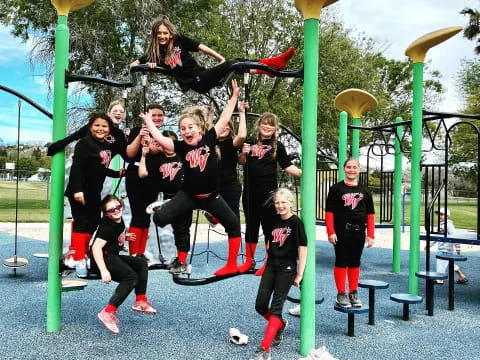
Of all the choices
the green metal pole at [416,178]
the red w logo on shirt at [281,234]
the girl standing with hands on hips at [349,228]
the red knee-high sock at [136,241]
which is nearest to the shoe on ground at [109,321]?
the red knee-high sock at [136,241]

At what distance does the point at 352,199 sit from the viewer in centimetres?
493

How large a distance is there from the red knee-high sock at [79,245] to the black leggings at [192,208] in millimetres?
1022

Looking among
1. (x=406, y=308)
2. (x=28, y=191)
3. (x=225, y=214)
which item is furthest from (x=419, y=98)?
(x=28, y=191)

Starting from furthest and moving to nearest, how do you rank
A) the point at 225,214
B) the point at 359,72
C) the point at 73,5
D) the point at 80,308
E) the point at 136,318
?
the point at 359,72, the point at 80,308, the point at 136,318, the point at 73,5, the point at 225,214

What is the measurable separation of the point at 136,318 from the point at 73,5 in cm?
357

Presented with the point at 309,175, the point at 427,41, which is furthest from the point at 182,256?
the point at 427,41

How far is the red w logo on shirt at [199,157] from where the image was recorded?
3.90 m

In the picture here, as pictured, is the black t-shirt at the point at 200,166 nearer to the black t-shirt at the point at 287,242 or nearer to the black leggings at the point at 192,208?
the black leggings at the point at 192,208

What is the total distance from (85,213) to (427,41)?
468cm

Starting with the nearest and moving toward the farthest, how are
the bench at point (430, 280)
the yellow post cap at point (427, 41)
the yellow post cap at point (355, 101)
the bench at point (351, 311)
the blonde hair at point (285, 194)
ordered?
the blonde hair at point (285, 194), the bench at point (351, 311), the bench at point (430, 280), the yellow post cap at point (427, 41), the yellow post cap at point (355, 101)

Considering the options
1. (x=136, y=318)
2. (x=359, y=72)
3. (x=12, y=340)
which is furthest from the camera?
(x=359, y=72)

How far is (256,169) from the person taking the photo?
4.39 m

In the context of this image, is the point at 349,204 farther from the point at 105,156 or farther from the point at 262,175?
the point at 105,156

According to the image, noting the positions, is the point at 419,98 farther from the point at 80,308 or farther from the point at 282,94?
the point at 282,94
